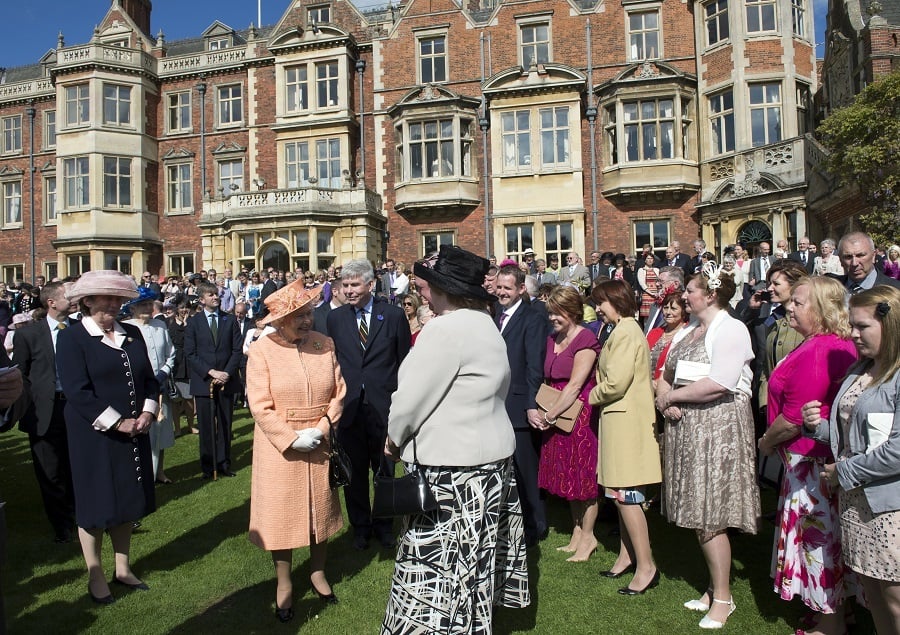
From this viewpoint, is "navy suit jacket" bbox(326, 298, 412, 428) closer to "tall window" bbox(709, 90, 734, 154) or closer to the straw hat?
the straw hat

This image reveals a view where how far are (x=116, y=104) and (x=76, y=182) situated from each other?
3798mm

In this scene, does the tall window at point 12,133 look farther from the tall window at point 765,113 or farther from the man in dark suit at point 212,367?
the tall window at point 765,113

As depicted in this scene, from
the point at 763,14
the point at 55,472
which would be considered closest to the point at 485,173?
the point at 763,14

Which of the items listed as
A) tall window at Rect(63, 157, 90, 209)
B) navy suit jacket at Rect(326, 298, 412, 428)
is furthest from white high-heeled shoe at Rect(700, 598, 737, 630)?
tall window at Rect(63, 157, 90, 209)

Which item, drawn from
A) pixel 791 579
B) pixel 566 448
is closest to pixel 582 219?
pixel 566 448

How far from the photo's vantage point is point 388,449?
11.2ft

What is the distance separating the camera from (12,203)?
1218 inches

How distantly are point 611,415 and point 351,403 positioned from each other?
2223 mm

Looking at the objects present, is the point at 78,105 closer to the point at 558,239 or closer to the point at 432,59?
the point at 432,59

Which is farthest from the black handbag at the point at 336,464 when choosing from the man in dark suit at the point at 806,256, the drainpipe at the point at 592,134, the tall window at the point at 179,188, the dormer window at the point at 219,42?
the dormer window at the point at 219,42

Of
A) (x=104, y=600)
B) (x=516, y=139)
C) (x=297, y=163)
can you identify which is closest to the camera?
(x=104, y=600)

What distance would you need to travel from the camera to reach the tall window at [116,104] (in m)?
27.8

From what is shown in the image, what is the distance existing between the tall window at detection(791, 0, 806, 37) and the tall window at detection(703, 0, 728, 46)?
88.0 inches

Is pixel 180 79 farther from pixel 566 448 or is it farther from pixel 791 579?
pixel 791 579
